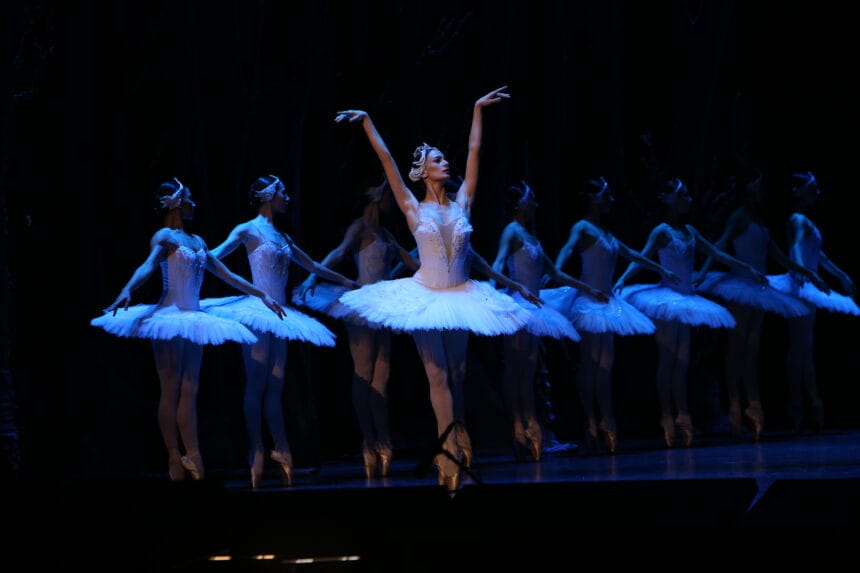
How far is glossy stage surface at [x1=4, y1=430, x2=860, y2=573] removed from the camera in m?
3.16

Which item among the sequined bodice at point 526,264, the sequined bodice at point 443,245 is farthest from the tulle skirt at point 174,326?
the sequined bodice at point 526,264

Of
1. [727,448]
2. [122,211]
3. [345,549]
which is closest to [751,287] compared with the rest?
[727,448]

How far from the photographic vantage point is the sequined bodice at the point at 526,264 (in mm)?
8367

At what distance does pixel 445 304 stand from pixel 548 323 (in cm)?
138

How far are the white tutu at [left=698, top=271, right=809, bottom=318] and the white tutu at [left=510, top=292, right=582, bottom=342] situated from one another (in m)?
1.69

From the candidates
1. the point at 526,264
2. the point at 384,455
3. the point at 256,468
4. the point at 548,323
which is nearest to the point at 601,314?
the point at 526,264

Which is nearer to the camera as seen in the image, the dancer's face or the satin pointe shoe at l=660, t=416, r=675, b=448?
the dancer's face

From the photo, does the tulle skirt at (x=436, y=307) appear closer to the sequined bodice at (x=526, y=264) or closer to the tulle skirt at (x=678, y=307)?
the sequined bodice at (x=526, y=264)

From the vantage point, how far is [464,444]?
7.02 meters

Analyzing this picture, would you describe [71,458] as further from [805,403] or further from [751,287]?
[805,403]

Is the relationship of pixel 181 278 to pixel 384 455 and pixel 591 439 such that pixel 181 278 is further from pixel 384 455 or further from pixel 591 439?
pixel 591 439

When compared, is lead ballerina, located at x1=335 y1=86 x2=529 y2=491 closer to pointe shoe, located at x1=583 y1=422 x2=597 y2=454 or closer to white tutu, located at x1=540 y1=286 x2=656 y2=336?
white tutu, located at x1=540 y1=286 x2=656 y2=336

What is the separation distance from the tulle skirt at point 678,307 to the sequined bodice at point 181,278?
11.4 feet

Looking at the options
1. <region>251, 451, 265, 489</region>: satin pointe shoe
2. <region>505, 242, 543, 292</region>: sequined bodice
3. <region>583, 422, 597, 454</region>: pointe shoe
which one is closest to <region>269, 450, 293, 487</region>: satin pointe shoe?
<region>251, 451, 265, 489</region>: satin pointe shoe
